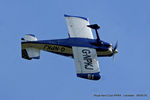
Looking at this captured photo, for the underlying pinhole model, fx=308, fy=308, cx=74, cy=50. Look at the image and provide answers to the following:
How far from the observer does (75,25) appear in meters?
44.9

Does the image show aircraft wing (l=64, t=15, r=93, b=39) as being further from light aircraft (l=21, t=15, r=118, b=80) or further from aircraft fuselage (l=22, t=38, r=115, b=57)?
aircraft fuselage (l=22, t=38, r=115, b=57)

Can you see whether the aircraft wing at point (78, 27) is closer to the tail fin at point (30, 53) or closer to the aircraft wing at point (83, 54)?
the aircraft wing at point (83, 54)

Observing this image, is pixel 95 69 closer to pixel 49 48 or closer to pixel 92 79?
pixel 92 79

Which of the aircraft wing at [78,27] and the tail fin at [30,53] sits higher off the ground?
the aircraft wing at [78,27]

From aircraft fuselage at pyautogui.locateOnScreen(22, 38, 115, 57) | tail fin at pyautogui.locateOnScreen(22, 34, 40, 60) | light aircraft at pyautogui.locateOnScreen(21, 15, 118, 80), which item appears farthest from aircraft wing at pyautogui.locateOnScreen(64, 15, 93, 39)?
tail fin at pyautogui.locateOnScreen(22, 34, 40, 60)

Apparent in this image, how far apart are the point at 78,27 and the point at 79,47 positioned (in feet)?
14.2

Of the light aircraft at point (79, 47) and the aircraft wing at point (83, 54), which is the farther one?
the light aircraft at point (79, 47)

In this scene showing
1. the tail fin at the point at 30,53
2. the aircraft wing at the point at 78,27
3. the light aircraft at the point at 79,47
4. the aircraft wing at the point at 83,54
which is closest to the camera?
the aircraft wing at the point at 83,54

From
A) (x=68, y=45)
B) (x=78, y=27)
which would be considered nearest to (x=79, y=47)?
(x=68, y=45)

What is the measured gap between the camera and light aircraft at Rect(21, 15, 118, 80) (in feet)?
128

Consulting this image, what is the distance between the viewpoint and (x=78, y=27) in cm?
4462

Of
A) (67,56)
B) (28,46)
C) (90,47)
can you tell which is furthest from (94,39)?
(28,46)

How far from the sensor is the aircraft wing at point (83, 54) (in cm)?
3844

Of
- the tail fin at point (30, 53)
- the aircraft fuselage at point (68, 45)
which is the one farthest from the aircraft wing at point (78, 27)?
the tail fin at point (30, 53)
